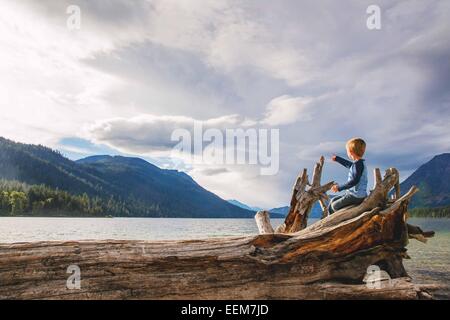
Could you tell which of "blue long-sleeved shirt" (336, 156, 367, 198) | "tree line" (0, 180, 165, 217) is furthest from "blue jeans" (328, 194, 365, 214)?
"tree line" (0, 180, 165, 217)

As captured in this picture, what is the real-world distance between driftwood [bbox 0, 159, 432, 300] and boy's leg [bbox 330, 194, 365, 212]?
0.27 metres

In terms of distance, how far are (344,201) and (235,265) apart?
171 inches

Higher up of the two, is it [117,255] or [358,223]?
[358,223]

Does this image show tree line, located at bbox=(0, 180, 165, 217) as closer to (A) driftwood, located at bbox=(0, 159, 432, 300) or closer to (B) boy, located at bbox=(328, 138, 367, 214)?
(A) driftwood, located at bbox=(0, 159, 432, 300)

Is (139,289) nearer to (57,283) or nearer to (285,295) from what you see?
(57,283)

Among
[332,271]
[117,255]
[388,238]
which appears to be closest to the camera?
[117,255]

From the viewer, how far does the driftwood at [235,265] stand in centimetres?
898

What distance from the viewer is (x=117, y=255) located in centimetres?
939

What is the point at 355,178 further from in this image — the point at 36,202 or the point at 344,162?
the point at 36,202

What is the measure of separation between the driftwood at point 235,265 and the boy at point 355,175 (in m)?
0.36

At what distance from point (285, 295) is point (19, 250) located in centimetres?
715

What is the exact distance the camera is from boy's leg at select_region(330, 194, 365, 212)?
11.4 m

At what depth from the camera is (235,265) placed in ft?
32.0
